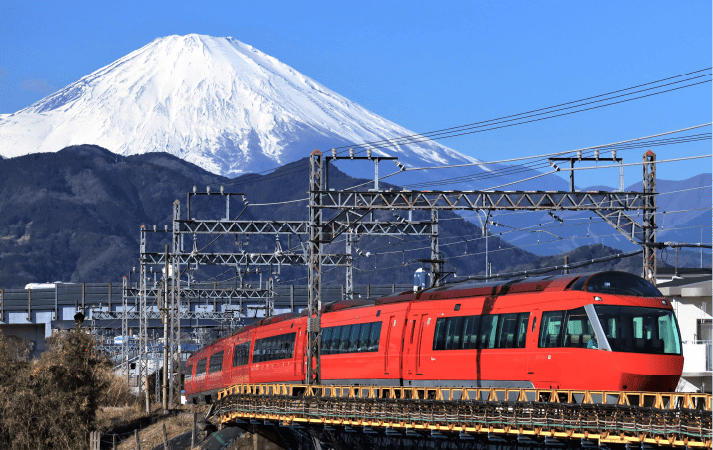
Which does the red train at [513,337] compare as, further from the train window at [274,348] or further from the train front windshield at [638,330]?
the train window at [274,348]

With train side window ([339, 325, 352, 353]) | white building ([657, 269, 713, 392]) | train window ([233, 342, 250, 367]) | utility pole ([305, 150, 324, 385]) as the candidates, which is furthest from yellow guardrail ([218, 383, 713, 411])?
train window ([233, 342, 250, 367])

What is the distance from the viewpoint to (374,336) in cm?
3650

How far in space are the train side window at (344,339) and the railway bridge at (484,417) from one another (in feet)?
5.42

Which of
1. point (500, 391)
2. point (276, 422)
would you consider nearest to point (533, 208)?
point (500, 391)

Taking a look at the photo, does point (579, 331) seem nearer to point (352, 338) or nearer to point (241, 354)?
point (352, 338)

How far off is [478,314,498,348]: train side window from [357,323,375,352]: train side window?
7022 millimetres

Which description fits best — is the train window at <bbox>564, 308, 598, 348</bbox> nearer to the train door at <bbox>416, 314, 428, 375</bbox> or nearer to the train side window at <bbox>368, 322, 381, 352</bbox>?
the train door at <bbox>416, 314, 428, 375</bbox>

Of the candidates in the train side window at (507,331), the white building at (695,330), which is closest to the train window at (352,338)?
the train side window at (507,331)

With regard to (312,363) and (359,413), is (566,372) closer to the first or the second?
(359,413)

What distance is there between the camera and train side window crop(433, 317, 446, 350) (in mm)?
32531

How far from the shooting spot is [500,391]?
29.2 m

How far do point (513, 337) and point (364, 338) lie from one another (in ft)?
29.6

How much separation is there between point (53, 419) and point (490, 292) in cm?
3729

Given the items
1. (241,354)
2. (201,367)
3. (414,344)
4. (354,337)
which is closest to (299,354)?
(354,337)
